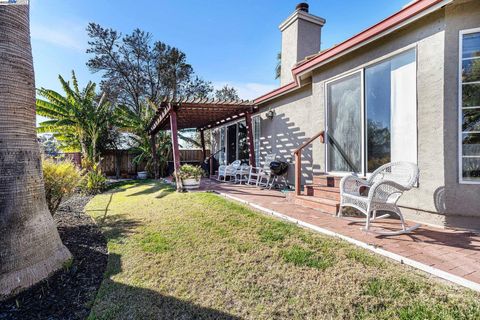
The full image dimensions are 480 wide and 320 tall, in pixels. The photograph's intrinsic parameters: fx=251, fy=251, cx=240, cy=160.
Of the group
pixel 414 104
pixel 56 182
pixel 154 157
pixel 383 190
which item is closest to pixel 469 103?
pixel 414 104

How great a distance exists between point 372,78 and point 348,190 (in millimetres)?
2566

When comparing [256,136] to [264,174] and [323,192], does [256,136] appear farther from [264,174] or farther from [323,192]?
[323,192]

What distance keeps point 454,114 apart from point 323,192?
Result: 9.28 ft

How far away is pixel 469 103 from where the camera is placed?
4.19 m

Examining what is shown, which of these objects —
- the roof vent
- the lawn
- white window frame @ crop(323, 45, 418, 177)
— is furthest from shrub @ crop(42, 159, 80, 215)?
the roof vent

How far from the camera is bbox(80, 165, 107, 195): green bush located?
11.0 metres

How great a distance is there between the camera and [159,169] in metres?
16.0

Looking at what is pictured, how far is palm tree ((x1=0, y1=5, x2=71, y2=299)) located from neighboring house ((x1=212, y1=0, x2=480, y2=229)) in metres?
5.93

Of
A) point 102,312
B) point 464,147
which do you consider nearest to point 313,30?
point 464,147

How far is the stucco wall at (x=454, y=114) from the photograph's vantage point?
4137mm

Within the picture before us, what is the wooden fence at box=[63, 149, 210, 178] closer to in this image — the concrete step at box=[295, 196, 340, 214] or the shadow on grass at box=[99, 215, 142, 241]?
the shadow on grass at box=[99, 215, 142, 241]

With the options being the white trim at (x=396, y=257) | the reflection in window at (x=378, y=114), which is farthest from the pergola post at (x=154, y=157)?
the reflection in window at (x=378, y=114)

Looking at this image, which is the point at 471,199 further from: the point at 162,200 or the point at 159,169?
the point at 159,169

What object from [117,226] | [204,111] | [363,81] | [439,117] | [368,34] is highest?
[368,34]
